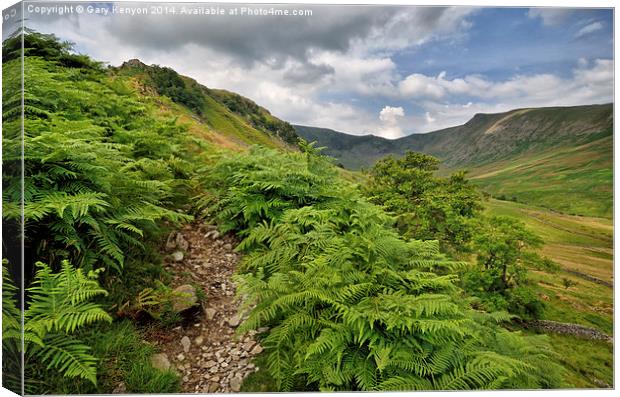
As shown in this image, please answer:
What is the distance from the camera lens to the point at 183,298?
3.10 m

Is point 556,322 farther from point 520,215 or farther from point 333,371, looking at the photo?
point 333,371

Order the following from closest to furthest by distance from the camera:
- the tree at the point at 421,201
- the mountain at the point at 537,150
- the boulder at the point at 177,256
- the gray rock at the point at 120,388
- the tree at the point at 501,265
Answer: the gray rock at the point at 120,388, the mountain at the point at 537,150, the boulder at the point at 177,256, the tree at the point at 501,265, the tree at the point at 421,201

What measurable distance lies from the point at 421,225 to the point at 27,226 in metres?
7.97

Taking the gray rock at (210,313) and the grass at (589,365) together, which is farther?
the gray rock at (210,313)

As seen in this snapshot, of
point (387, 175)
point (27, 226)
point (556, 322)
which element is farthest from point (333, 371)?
point (387, 175)

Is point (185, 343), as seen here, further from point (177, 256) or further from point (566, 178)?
point (566, 178)

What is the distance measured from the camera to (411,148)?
17.5ft

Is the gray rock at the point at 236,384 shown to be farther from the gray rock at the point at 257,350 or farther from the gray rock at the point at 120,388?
the gray rock at the point at 120,388

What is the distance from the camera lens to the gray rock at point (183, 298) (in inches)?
119

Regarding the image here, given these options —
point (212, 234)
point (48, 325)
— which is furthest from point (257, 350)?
point (212, 234)

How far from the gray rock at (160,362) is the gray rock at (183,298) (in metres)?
0.41

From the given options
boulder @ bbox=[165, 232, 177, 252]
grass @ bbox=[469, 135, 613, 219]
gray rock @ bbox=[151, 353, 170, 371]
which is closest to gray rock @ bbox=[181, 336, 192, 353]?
gray rock @ bbox=[151, 353, 170, 371]

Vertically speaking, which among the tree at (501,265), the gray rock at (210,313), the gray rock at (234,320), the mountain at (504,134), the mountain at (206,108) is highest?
the mountain at (206,108)

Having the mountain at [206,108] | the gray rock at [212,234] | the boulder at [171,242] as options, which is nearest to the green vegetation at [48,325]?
the boulder at [171,242]
